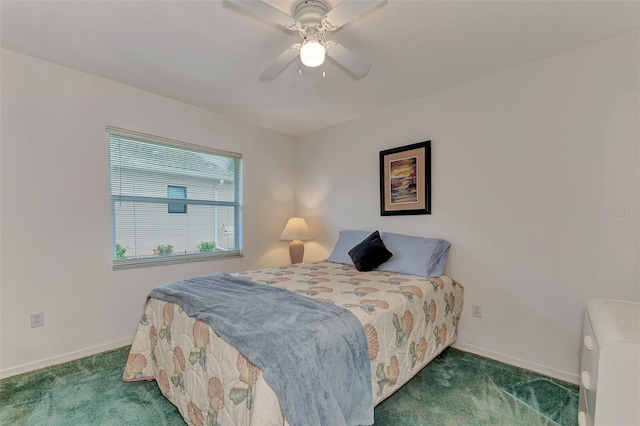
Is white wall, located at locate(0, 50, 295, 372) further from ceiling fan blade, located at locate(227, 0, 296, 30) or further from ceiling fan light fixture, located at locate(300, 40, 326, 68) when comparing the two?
ceiling fan light fixture, located at locate(300, 40, 326, 68)

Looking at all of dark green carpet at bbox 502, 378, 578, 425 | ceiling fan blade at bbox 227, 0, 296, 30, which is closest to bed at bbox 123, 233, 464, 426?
dark green carpet at bbox 502, 378, 578, 425

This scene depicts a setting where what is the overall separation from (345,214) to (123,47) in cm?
263

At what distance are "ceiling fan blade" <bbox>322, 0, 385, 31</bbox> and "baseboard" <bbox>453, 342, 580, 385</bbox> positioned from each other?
2.69 meters

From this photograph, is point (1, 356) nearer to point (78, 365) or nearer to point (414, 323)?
point (78, 365)

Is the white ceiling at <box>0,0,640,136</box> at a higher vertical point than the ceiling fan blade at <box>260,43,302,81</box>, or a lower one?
higher

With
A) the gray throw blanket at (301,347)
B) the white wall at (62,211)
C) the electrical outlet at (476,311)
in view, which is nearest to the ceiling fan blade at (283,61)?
the gray throw blanket at (301,347)

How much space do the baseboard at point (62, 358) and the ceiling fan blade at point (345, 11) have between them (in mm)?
3106

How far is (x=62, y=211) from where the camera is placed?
2404mm

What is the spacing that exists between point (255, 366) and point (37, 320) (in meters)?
2.23

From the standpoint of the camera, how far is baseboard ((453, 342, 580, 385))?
2088mm

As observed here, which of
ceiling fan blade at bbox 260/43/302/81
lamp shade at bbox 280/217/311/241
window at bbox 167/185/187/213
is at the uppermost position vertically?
ceiling fan blade at bbox 260/43/302/81

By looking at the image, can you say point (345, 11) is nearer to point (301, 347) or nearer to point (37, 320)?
point (301, 347)

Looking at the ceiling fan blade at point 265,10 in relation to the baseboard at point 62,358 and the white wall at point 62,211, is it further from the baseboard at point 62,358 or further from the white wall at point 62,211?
the baseboard at point 62,358

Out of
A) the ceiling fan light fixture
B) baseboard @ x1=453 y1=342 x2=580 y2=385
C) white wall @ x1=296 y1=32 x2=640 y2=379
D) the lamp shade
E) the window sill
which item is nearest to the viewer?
the ceiling fan light fixture
